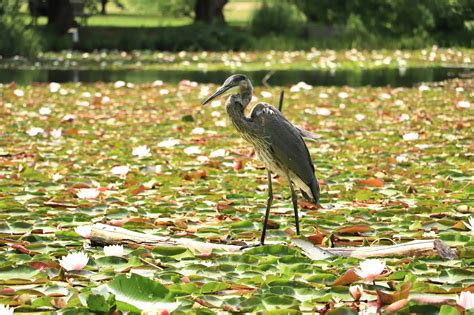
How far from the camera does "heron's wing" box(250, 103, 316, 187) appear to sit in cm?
399

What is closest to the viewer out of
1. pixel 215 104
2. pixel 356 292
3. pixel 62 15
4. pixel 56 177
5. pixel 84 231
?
pixel 356 292

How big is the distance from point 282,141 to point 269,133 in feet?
0.23

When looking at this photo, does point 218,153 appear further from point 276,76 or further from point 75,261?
point 276,76

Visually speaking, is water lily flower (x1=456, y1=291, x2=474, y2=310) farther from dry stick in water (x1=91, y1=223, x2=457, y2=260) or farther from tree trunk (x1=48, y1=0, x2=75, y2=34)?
tree trunk (x1=48, y1=0, x2=75, y2=34)

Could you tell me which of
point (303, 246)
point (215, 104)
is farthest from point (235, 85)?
point (215, 104)

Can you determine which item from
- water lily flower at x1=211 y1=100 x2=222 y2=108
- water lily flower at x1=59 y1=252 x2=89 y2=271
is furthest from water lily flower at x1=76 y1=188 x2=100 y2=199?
water lily flower at x1=211 y1=100 x2=222 y2=108

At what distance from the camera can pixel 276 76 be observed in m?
18.5

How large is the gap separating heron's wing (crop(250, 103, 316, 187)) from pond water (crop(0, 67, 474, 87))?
1144cm

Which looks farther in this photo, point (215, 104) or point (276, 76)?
point (276, 76)

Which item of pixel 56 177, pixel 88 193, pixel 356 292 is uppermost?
pixel 356 292

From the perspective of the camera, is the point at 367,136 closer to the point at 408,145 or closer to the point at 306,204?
the point at 408,145

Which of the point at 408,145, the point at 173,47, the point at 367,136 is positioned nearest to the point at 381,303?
the point at 408,145

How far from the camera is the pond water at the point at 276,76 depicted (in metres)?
16.2

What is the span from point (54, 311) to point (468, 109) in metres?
8.13
